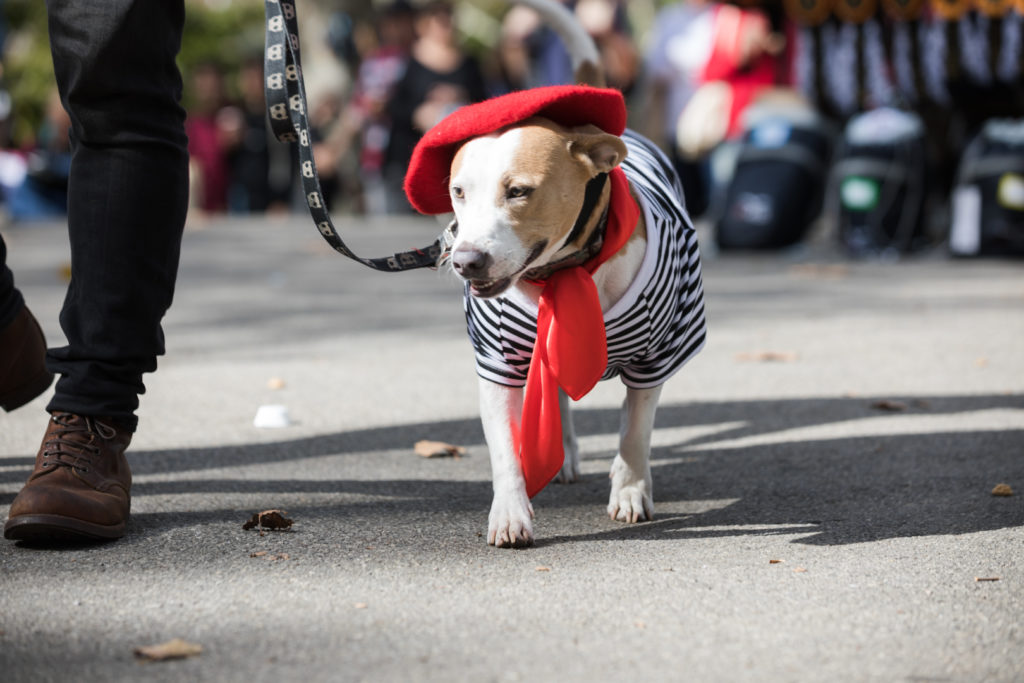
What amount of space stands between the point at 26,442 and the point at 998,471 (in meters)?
2.62

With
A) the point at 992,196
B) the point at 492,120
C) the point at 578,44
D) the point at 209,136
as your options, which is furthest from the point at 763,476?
the point at 209,136

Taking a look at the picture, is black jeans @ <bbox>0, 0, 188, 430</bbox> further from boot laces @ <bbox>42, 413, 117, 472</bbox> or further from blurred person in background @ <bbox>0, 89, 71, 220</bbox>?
blurred person in background @ <bbox>0, 89, 71, 220</bbox>

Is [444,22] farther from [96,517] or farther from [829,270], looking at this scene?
[96,517]

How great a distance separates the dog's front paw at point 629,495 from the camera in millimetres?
2795

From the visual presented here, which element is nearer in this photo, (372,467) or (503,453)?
(503,453)

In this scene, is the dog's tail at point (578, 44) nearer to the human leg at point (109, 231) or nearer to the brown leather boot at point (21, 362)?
the human leg at point (109, 231)


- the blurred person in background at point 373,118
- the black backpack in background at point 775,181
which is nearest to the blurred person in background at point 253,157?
the blurred person in background at point 373,118

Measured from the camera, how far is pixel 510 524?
8.40 ft

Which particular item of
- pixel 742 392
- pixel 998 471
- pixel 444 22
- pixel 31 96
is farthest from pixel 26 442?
pixel 31 96

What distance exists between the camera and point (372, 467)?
3275 millimetres

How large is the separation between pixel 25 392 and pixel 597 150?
1.53m

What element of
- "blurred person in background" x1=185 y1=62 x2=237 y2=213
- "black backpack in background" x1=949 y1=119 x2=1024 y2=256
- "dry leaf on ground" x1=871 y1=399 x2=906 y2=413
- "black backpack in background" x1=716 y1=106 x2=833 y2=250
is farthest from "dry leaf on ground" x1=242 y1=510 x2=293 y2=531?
"blurred person in background" x1=185 y1=62 x2=237 y2=213

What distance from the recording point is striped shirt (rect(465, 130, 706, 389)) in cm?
267

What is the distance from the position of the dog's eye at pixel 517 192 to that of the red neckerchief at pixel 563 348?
20cm
